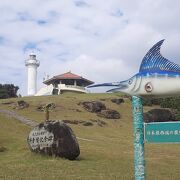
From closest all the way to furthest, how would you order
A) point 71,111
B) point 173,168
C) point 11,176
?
point 11,176 → point 173,168 → point 71,111

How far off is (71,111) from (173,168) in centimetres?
2855

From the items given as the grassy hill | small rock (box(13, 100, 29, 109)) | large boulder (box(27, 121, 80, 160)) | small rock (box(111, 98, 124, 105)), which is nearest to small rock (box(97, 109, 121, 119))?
small rock (box(111, 98, 124, 105))

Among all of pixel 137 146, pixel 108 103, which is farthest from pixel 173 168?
pixel 108 103

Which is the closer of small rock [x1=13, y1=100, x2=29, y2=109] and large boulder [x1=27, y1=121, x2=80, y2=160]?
large boulder [x1=27, y1=121, x2=80, y2=160]

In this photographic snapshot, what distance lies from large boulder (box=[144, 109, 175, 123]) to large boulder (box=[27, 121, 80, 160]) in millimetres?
28117

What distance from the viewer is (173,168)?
18922mm

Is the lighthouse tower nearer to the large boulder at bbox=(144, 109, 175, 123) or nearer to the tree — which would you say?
the tree

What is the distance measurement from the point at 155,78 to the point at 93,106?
40277mm

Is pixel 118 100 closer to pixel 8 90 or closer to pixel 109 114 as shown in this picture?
pixel 109 114

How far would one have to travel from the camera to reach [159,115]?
4959cm

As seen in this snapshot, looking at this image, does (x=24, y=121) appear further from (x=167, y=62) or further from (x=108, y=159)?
(x=167, y=62)

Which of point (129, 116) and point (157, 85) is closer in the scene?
point (157, 85)

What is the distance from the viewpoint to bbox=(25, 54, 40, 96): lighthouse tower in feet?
273

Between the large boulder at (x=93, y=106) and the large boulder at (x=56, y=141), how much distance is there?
95.1 feet
